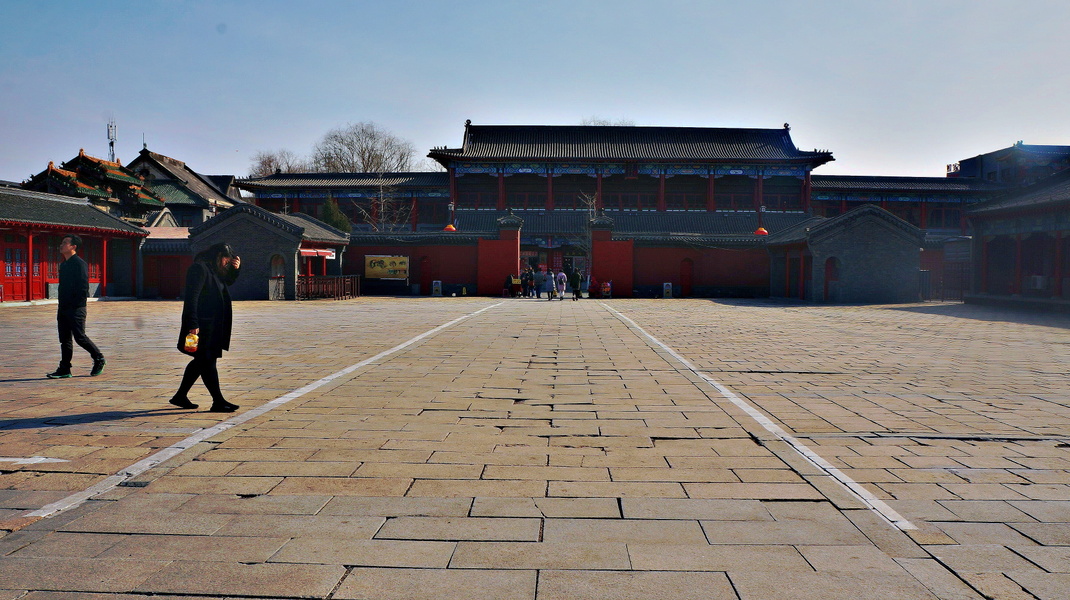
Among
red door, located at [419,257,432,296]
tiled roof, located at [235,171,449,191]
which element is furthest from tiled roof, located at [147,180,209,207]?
red door, located at [419,257,432,296]

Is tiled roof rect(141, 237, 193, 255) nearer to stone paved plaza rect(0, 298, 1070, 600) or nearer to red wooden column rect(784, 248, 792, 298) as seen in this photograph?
stone paved plaza rect(0, 298, 1070, 600)

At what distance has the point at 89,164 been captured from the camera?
3525 centimetres

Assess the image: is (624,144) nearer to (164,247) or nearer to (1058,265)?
(1058,265)

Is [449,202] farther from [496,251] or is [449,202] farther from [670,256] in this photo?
[670,256]

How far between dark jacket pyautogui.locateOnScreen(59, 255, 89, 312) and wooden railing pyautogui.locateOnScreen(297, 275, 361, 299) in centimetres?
2033

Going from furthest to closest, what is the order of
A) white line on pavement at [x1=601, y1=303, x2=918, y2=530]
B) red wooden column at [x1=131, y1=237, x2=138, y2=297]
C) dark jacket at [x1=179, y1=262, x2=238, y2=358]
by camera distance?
red wooden column at [x1=131, y1=237, x2=138, y2=297], dark jacket at [x1=179, y1=262, x2=238, y2=358], white line on pavement at [x1=601, y1=303, x2=918, y2=530]

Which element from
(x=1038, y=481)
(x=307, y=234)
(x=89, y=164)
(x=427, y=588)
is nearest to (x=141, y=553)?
(x=427, y=588)

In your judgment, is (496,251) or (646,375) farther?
(496,251)

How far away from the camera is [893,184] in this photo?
43625 millimetres

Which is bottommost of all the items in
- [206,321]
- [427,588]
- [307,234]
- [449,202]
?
[427,588]

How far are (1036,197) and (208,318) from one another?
978 inches

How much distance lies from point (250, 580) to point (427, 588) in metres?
0.68

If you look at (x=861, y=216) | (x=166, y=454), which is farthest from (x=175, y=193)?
(x=166, y=454)

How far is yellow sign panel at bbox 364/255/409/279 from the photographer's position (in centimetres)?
3303
